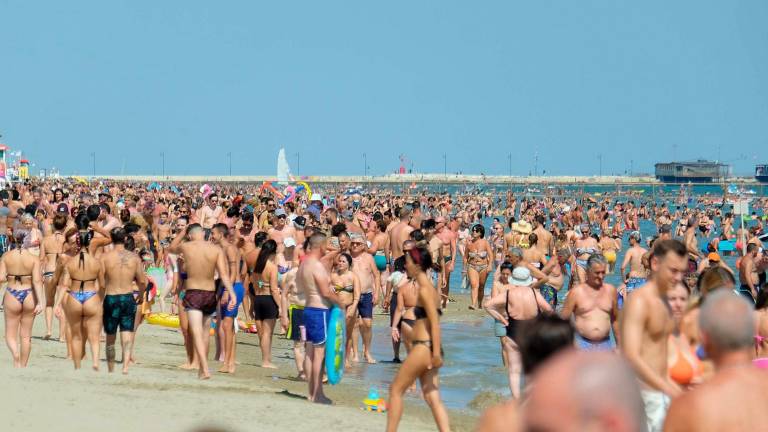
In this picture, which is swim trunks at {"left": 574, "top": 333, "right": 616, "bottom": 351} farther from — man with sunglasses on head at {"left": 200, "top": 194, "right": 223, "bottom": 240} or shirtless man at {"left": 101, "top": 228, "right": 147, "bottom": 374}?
man with sunglasses on head at {"left": 200, "top": 194, "right": 223, "bottom": 240}

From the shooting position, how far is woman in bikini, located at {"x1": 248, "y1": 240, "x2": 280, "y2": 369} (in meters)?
12.3

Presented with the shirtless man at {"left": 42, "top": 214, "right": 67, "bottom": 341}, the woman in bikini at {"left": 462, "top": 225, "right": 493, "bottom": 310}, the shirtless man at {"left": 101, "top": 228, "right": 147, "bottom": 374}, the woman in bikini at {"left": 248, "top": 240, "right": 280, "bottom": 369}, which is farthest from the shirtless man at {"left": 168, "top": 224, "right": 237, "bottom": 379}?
the woman in bikini at {"left": 462, "top": 225, "right": 493, "bottom": 310}

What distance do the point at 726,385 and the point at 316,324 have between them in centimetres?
639

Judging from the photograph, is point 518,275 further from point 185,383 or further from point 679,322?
point 679,322

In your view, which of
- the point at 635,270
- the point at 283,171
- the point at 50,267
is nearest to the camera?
the point at 50,267

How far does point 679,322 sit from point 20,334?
6828 millimetres

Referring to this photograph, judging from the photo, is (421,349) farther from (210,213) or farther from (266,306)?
(210,213)

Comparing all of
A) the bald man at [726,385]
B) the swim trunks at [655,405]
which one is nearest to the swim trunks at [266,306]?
the swim trunks at [655,405]

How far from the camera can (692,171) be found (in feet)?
569

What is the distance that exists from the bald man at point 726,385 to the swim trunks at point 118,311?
7581mm

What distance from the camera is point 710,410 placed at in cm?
354

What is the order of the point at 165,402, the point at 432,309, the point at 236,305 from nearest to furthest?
the point at 432,309 < the point at 165,402 < the point at 236,305

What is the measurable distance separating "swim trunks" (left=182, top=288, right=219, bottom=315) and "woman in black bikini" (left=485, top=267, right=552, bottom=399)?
2.52 m

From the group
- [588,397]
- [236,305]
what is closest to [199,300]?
[236,305]
